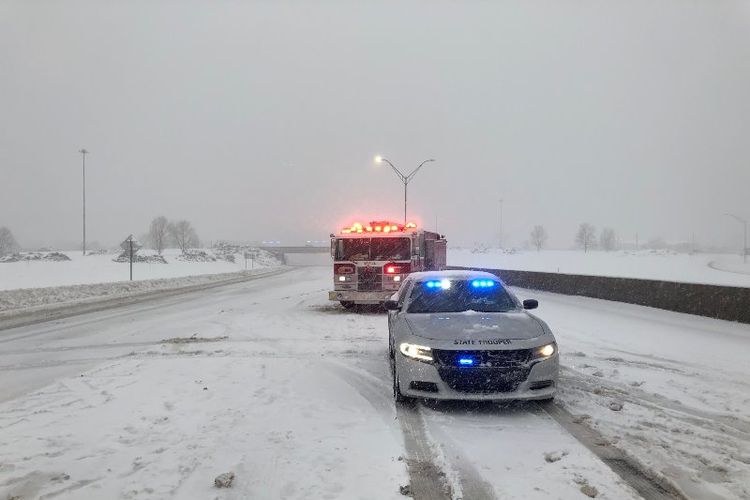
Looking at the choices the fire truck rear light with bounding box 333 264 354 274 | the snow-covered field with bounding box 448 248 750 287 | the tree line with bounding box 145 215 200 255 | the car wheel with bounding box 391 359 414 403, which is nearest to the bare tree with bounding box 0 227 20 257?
the tree line with bounding box 145 215 200 255

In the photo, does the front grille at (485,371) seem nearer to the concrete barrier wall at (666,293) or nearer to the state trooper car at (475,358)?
the state trooper car at (475,358)

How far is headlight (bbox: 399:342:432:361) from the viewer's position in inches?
236

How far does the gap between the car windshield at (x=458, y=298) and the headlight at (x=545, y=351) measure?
1.39 metres

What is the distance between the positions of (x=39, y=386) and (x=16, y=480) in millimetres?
3612

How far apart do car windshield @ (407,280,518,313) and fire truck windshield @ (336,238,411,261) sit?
8.84 m

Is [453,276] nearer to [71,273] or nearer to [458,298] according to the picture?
[458,298]

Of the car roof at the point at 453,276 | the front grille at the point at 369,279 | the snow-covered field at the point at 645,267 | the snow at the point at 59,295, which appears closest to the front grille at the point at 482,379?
the car roof at the point at 453,276

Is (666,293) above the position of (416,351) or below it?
below

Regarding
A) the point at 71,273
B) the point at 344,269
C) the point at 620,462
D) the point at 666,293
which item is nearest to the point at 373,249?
the point at 344,269

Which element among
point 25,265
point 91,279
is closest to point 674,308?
point 91,279

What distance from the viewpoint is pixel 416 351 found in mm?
6098

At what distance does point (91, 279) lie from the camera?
34250mm

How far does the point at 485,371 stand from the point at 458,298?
216 centimetres

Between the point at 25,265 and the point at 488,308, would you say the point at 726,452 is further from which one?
the point at 25,265
